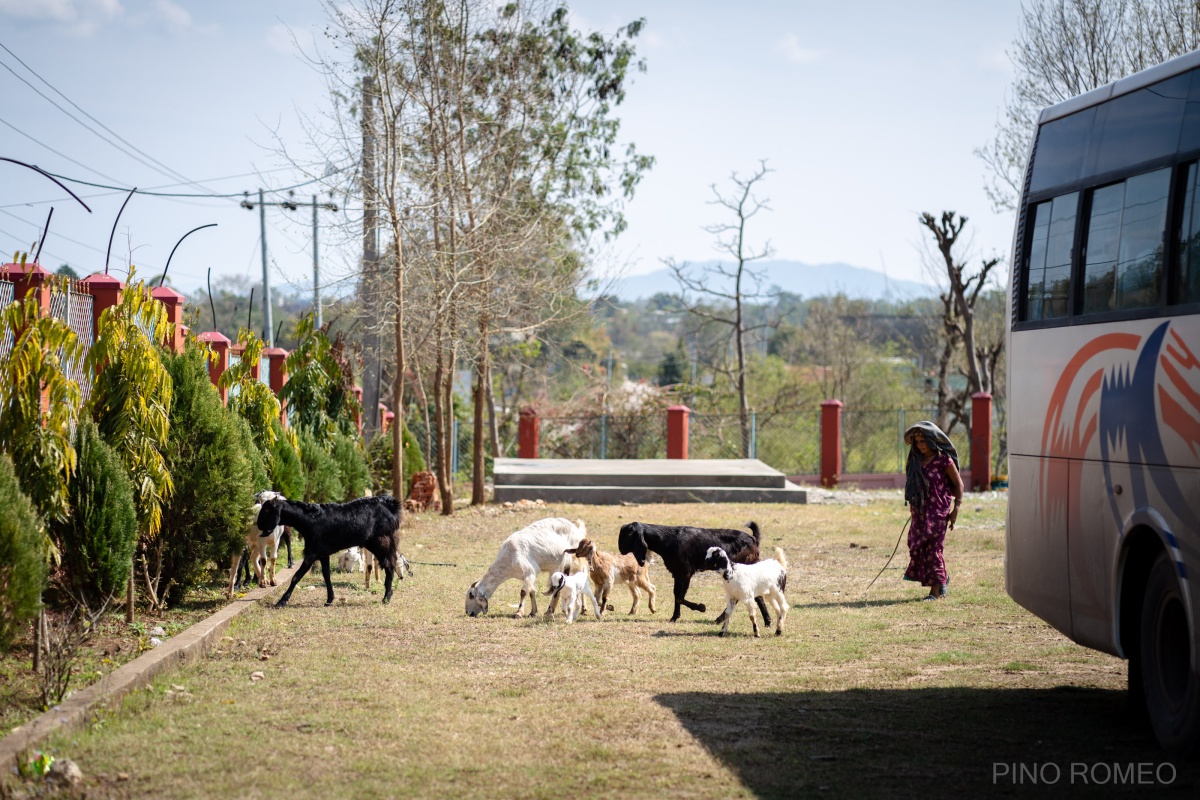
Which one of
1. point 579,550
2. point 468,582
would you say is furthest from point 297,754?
point 468,582

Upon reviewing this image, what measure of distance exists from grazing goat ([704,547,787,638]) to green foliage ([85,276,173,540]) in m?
4.20

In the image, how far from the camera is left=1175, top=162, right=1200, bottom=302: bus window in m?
5.60

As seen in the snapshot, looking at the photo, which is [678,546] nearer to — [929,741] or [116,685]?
[929,741]

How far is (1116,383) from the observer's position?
625 centimetres

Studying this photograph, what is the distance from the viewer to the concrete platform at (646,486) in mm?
21625

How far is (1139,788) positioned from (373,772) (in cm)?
345

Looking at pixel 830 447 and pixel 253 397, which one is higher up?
pixel 253 397

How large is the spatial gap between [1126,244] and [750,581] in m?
3.95

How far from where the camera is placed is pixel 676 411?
86.0ft

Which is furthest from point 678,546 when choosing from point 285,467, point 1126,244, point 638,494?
point 638,494

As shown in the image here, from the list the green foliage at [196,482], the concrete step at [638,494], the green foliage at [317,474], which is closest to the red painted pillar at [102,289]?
the green foliage at [196,482]

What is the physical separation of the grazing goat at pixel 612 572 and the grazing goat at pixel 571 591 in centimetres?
27

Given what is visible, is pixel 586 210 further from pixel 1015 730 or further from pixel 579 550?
pixel 1015 730

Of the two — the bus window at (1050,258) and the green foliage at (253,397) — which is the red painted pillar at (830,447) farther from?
the bus window at (1050,258)
